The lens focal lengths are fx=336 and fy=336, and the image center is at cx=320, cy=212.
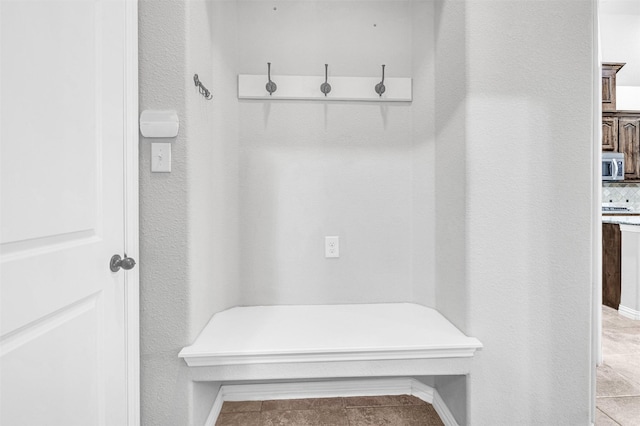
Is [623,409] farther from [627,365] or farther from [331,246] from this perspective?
[331,246]

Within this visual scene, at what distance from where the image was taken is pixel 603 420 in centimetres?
159

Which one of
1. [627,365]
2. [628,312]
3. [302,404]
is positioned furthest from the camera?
[628,312]

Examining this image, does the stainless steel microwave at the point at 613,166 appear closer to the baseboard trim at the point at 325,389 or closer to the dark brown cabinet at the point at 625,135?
the dark brown cabinet at the point at 625,135

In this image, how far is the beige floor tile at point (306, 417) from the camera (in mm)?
1588

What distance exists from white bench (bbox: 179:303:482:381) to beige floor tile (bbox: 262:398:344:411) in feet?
1.65

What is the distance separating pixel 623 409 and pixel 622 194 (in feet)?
15.1

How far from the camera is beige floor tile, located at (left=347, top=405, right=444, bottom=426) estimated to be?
1.59m

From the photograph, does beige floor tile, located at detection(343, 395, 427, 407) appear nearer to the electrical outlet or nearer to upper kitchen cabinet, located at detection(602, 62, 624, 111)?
the electrical outlet

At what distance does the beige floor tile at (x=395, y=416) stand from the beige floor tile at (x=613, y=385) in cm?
95

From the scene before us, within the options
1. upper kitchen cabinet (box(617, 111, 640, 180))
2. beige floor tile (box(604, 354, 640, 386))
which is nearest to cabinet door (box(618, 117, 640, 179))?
upper kitchen cabinet (box(617, 111, 640, 180))
